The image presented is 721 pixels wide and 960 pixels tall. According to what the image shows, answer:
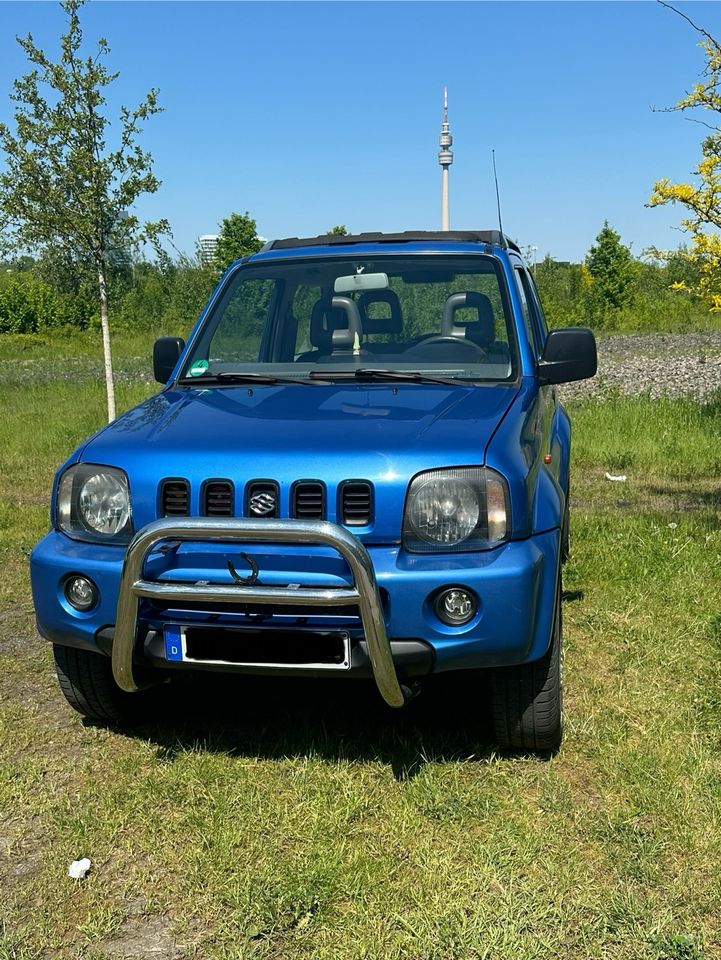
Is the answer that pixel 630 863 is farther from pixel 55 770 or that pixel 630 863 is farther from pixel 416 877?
pixel 55 770

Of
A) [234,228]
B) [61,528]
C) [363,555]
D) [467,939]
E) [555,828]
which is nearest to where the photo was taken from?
[467,939]

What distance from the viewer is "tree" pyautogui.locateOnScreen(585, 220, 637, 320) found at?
4809 centimetres

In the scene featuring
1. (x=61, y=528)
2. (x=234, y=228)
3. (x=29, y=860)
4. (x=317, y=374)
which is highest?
(x=234, y=228)

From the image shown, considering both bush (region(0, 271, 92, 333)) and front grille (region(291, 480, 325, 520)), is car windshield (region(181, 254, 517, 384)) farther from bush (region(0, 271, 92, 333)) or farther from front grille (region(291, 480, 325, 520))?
bush (region(0, 271, 92, 333))

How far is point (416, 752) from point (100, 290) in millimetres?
8654

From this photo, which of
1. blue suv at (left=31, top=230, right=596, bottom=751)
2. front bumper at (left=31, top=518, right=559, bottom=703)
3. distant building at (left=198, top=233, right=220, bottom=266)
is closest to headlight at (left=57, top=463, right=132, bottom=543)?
blue suv at (left=31, top=230, right=596, bottom=751)

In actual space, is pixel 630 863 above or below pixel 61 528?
below

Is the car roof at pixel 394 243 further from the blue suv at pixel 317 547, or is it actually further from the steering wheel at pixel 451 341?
the blue suv at pixel 317 547

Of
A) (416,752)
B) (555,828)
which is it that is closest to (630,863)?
(555,828)

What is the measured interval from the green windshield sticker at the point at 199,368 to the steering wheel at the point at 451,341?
924 mm

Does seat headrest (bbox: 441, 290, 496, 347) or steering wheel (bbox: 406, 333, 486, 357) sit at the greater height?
seat headrest (bbox: 441, 290, 496, 347)

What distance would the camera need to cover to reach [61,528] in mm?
3422

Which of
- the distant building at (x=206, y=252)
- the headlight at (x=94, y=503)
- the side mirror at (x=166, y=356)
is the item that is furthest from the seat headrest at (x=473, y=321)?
the distant building at (x=206, y=252)

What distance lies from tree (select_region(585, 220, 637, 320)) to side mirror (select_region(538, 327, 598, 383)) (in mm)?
45592
